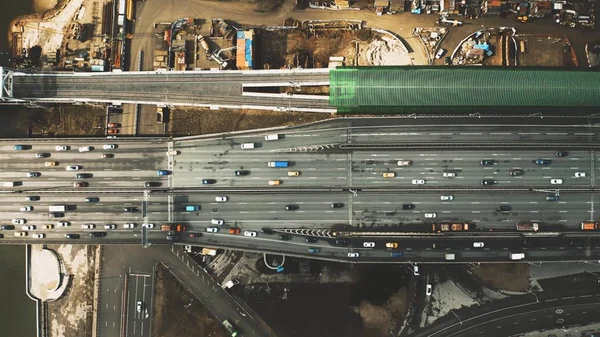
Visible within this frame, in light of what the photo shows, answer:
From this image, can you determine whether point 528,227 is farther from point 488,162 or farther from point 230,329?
point 230,329

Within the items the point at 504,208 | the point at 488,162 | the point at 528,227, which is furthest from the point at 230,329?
the point at 528,227

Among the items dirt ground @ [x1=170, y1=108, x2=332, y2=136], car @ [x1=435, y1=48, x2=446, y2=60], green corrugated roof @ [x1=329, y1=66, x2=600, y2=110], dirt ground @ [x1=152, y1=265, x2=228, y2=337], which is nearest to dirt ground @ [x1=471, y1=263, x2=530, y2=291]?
green corrugated roof @ [x1=329, y1=66, x2=600, y2=110]

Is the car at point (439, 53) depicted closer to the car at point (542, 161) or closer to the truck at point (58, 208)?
the car at point (542, 161)

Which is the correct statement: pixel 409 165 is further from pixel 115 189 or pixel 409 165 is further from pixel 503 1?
pixel 115 189

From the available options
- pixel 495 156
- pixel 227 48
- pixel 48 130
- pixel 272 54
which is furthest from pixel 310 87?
pixel 48 130

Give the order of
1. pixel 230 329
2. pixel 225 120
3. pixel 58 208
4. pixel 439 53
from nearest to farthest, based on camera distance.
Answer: pixel 58 208
pixel 230 329
pixel 439 53
pixel 225 120

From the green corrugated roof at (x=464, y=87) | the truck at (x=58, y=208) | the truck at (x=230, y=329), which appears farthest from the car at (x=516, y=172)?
the truck at (x=58, y=208)
